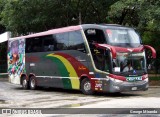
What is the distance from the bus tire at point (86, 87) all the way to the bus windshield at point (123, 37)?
2.75 m

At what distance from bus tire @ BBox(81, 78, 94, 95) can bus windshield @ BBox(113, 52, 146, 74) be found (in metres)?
2.09

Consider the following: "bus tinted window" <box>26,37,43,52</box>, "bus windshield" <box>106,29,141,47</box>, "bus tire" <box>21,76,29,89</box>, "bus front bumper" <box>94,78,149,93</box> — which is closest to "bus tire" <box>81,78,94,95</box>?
"bus front bumper" <box>94,78,149,93</box>

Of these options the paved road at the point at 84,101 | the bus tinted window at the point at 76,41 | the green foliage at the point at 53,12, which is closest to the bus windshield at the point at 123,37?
the bus tinted window at the point at 76,41

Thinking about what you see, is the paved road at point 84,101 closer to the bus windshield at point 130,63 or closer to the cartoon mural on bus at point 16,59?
the bus windshield at point 130,63

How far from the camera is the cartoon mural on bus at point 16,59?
27062mm

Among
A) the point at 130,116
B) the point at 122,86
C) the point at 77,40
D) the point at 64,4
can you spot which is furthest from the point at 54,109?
the point at 64,4

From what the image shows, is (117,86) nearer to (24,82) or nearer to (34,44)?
(34,44)

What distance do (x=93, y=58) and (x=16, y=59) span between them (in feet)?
30.6

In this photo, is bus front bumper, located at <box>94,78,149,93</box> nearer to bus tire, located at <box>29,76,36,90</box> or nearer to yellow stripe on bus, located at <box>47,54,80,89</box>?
yellow stripe on bus, located at <box>47,54,80,89</box>

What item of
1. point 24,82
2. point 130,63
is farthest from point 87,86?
point 24,82

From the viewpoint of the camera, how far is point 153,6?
2391 centimetres

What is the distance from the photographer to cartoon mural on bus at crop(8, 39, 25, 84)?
27.1m

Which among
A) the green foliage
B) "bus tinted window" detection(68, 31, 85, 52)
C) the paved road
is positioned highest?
the green foliage

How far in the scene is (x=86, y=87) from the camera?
2100cm
